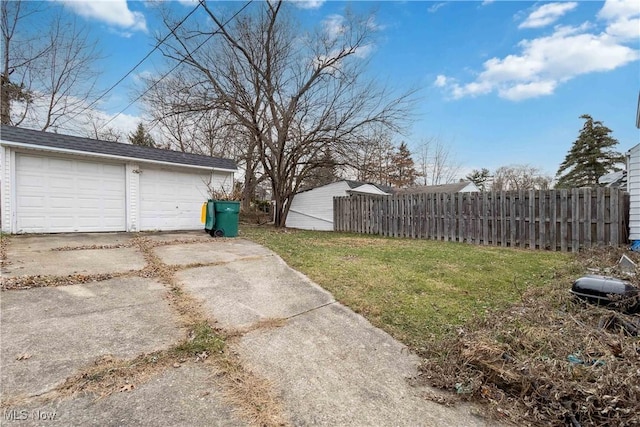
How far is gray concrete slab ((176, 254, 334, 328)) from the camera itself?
3121 millimetres

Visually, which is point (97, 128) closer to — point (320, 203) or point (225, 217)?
point (320, 203)

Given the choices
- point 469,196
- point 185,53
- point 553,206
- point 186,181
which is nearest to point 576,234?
point 553,206

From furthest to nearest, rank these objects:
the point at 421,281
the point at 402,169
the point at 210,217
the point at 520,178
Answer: the point at 520,178, the point at 402,169, the point at 210,217, the point at 421,281

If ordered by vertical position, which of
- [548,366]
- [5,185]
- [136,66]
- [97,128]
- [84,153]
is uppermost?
[136,66]

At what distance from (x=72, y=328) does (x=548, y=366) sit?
3586 millimetres

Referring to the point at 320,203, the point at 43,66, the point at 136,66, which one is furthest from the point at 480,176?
the point at 43,66

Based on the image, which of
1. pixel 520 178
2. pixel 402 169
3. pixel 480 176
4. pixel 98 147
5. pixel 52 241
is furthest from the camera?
pixel 480 176

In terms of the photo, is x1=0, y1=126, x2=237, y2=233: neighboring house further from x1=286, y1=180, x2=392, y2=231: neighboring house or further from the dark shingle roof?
x1=286, y1=180, x2=392, y2=231: neighboring house

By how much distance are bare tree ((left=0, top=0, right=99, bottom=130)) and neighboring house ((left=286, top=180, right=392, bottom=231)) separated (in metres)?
11.0

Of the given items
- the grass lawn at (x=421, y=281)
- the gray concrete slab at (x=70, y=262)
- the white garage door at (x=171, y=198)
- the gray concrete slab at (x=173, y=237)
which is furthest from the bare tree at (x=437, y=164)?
the gray concrete slab at (x=70, y=262)

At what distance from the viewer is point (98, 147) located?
8.53m

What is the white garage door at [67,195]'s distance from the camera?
7.59 metres

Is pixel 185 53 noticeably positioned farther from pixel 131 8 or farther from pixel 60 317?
pixel 60 317

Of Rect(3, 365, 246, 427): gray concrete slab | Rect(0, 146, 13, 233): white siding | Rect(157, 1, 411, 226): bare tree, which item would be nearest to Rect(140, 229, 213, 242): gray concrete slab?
Rect(0, 146, 13, 233): white siding
